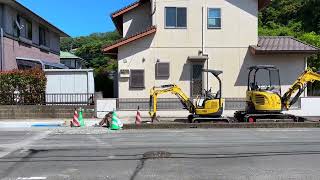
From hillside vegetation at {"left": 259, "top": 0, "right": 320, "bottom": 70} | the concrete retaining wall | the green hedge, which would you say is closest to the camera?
the concrete retaining wall

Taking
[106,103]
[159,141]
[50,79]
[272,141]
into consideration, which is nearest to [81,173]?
[159,141]

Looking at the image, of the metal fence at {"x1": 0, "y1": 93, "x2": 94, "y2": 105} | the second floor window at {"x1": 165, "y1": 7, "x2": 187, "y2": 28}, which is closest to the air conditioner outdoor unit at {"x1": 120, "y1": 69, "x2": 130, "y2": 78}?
the metal fence at {"x1": 0, "y1": 93, "x2": 94, "y2": 105}

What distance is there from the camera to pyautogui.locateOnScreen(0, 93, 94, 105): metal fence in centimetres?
2731

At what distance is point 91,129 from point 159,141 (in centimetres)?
596

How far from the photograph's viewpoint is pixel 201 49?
97.4ft

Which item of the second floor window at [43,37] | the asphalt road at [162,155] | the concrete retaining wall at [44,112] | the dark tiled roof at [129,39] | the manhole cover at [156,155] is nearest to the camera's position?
the asphalt road at [162,155]

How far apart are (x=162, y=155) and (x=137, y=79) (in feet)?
54.2

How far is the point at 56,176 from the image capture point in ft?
34.0

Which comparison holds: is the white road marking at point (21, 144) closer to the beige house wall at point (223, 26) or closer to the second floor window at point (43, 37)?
the beige house wall at point (223, 26)

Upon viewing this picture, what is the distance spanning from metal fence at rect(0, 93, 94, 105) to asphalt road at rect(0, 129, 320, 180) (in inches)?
332

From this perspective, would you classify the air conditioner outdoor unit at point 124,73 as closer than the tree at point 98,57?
Yes

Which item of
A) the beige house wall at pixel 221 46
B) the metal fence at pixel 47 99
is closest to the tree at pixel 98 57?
the metal fence at pixel 47 99

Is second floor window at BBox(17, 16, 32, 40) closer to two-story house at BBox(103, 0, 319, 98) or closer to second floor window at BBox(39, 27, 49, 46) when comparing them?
second floor window at BBox(39, 27, 49, 46)

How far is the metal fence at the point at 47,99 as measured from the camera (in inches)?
1075
